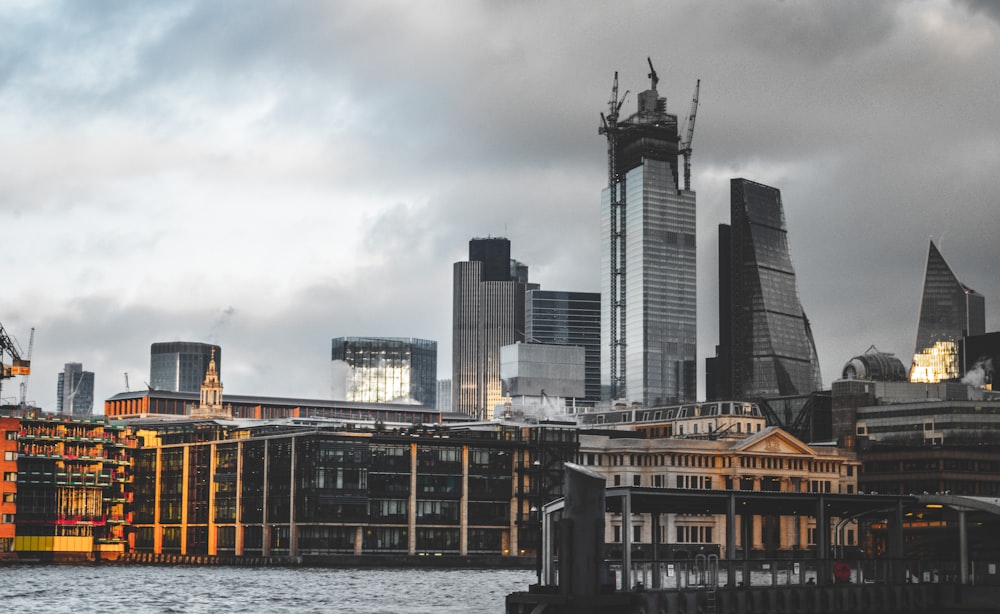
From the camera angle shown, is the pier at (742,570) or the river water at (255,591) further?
the river water at (255,591)

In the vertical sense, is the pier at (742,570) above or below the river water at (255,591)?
above

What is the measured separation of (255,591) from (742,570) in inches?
2536

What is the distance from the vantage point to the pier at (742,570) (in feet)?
263

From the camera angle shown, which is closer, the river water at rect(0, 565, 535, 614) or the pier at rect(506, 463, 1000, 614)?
the pier at rect(506, 463, 1000, 614)

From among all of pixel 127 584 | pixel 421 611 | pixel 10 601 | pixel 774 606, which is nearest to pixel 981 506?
pixel 774 606

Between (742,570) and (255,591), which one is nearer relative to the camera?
(742,570)

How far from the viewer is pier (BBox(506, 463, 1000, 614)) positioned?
80.3 m

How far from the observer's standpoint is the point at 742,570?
319 feet

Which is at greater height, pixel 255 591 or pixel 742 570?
pixel 742 570

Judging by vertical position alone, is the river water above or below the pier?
below

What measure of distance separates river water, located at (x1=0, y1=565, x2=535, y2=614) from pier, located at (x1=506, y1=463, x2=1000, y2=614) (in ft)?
85.0

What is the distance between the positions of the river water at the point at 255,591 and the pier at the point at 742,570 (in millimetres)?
25893

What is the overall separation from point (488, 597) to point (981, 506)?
5135cm

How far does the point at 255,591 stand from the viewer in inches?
5856
